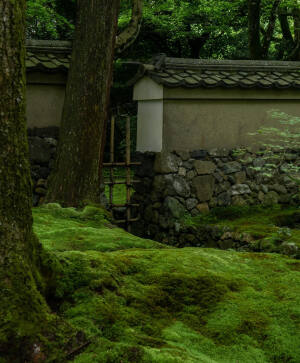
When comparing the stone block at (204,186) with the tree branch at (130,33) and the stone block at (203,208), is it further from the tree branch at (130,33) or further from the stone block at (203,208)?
the tree branch at (130,33)

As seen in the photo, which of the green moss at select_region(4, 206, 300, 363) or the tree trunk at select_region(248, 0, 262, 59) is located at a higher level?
the tree trunk at select_region(248, 0, 262, 59)

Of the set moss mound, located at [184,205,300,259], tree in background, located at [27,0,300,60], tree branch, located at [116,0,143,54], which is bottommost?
moss mound, located at [184,205,300,259]

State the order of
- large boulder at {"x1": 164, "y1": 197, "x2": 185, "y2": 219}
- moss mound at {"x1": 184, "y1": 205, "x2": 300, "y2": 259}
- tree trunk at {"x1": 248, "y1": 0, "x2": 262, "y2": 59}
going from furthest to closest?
1. tree trunk at {"x1": 248, "y1": 0, "x2": 262, "y2": 59}
2. large boulder at {"x1": 164, "y1": 197, "x2": 185, "y2": 219}
3. moss mound at {"x1": 184, "y1": 205, "x2": 300, "y2": 259}

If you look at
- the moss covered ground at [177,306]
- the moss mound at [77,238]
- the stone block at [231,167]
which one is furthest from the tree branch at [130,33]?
the moss covered ground at [177,306]

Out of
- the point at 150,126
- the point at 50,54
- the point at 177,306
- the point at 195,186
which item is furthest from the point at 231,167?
the point at 177,306

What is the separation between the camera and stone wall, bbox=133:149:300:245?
28.1ft

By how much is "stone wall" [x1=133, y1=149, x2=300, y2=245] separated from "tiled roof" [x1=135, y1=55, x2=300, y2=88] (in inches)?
47.6

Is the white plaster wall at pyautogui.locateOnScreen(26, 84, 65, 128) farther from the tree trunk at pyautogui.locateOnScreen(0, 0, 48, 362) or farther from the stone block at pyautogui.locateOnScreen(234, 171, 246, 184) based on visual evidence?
the tree trunk at pyautogui.locateOnScreen(0, 0, 48, 362)

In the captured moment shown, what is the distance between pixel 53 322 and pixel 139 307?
0.59 m

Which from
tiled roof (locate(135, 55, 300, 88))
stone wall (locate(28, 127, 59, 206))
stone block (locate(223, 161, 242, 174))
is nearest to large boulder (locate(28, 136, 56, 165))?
stone wall (locate(28, 127, 59, 206))

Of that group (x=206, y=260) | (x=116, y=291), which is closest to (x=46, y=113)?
(x=206, y=260)

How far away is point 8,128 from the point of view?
225 centimetres

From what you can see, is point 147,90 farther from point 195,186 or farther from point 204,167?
point 195,186

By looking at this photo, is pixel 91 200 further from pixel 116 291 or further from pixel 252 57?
pixel 252 57
